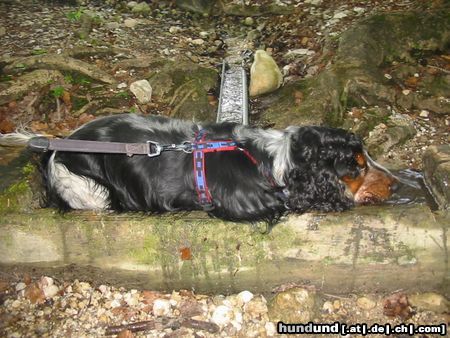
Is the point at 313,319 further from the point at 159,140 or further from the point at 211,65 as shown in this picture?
the point at 211,65

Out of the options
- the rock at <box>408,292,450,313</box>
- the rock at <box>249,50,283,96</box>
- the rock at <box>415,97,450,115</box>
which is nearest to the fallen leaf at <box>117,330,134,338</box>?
the rock at <box>408,292,450,313</box>

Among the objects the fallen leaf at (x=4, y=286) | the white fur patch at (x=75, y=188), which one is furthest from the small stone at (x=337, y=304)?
the fallen leaf at (x=4, y=286)

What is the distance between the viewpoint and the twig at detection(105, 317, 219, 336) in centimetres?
338

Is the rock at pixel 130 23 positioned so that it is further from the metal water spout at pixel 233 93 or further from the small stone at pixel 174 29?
the metal water spout at pixel 233 93

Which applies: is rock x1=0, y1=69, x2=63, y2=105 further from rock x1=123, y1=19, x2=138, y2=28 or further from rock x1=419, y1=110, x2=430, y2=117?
rock x1=419, y1=110, x2=430, y2=117

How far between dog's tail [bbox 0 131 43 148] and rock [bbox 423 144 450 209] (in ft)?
11.6

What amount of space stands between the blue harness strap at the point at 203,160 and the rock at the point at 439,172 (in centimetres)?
153

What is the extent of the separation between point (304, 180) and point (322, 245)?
511 mm

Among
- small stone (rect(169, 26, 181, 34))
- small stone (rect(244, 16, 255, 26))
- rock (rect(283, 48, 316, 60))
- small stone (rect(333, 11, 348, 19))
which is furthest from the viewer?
small stone (rect(244, 16, 255, 26))

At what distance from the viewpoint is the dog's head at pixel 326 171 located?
3.34 m

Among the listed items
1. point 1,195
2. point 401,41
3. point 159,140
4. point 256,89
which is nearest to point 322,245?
point 159,140

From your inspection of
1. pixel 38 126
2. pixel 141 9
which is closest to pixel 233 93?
pixel 38 126

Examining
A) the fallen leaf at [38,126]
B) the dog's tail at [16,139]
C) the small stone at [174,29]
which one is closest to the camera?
the dog's tail at [16,139]

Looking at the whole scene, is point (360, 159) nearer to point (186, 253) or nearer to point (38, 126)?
point (186, 253)
